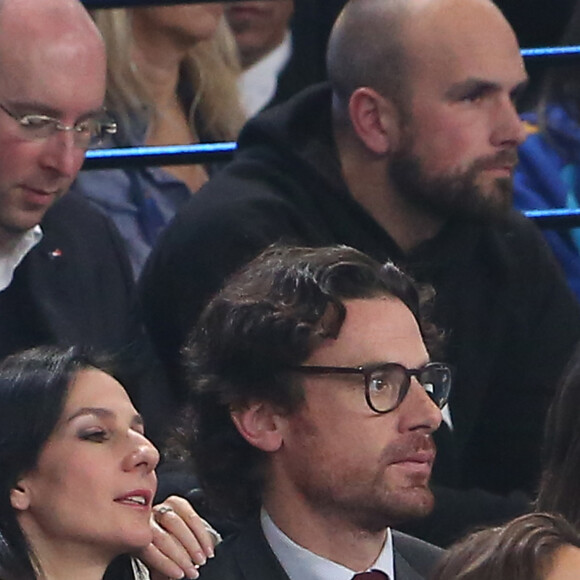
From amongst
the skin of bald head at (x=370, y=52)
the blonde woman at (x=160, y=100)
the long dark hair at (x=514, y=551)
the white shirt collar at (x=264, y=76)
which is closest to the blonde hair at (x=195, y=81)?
the blonde woman at (x=160, y=100)

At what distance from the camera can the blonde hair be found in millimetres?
4406

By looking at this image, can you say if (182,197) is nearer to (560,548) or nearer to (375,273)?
(375,273)

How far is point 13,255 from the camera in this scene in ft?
12.1

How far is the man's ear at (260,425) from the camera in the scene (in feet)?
10.4

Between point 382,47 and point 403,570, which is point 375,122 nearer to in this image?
point 382,47

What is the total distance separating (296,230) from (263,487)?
95 cm

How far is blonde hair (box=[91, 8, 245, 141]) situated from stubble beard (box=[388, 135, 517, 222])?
1.96 ft

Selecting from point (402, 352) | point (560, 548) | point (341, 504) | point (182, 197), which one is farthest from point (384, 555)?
point (182, 197)

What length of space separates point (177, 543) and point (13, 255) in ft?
2.55

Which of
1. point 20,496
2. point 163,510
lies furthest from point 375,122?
point 20,496

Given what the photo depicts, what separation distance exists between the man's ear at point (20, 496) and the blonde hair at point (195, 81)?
5.19 ft

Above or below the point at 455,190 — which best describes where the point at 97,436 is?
above

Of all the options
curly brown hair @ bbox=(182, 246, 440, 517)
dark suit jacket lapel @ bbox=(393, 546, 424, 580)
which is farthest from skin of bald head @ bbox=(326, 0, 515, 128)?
dark suit jacket lapel @ bbox=(393, 546, 424, 580)

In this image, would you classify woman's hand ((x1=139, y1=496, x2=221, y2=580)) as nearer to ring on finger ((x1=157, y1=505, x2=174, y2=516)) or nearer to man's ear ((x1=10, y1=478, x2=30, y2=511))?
ring on finger ((x1=157, y1=505, x2=174, y2=516))
